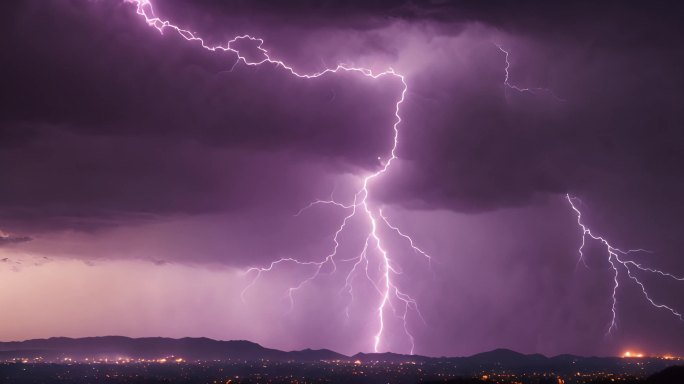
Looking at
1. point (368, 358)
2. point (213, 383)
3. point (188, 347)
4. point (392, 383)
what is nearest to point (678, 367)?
point (392, 383)

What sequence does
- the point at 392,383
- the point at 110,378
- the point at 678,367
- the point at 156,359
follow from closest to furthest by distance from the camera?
the point at 678,367 < the point at 392,383 < the point at 110,378 < the point at 156,359

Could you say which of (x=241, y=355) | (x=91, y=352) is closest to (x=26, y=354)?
(x=91, y=352)

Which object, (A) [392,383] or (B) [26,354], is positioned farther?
(B) [26,354]

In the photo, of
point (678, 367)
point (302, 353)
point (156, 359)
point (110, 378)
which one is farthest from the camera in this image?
point (302, 353)

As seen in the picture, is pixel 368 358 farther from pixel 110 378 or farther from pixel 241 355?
pixel 110 378

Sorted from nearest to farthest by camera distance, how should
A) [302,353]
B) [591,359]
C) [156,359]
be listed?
[591,359]
[156,359]
[302,353]

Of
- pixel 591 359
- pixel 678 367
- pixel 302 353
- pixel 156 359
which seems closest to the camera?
pixel 678 367

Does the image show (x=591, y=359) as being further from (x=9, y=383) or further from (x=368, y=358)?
(x=9, y=383)

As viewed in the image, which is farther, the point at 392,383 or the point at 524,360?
the point at 524,360

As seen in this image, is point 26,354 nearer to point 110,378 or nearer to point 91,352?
point 91,352
